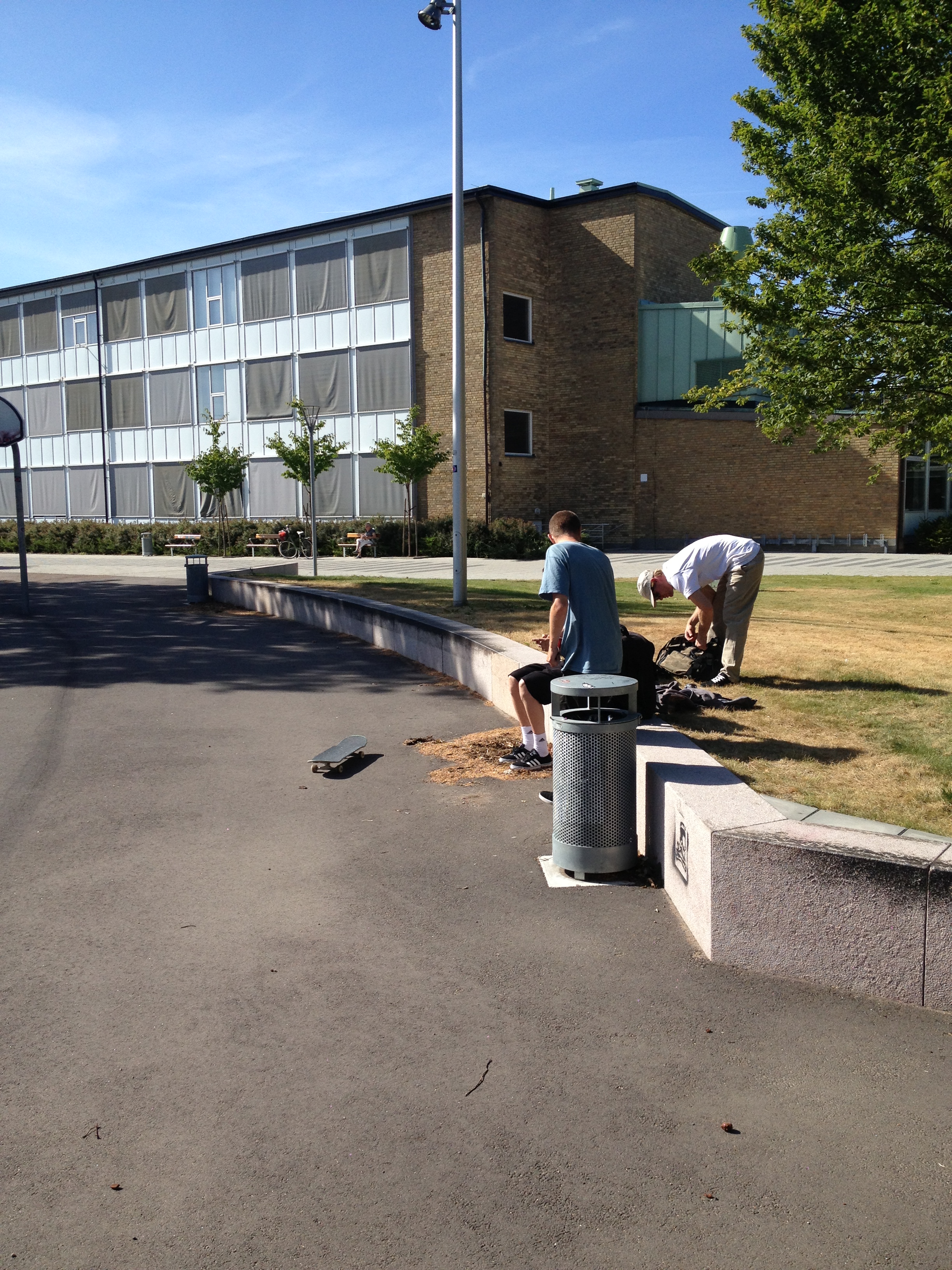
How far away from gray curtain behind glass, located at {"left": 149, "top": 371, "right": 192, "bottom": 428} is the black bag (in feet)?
123

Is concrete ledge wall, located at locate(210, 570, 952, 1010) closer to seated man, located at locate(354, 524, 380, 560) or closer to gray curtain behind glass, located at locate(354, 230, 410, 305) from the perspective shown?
seated man, located at locate(354, 524, 380, 560)

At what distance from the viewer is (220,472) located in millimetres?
35562

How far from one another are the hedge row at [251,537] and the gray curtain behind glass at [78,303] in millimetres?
8523

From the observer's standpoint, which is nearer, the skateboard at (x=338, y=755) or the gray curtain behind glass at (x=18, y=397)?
the skateboard at (x=338, y=755)

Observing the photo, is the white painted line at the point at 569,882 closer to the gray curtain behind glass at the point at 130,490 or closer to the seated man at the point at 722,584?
the seated man at the point at 722,584

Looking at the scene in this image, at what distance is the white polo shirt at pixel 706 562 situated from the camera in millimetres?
8727

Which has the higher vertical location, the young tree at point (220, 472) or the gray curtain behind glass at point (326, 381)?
the gray curtain behind glass at point (326, 381)

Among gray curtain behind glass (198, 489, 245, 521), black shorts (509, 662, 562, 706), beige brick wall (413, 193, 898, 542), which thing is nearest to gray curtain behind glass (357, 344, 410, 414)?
beige brick wall (413, 193, 898, 542)

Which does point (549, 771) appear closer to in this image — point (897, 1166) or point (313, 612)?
point (897, 1166)

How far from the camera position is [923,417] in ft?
47.3

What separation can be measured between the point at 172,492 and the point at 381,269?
12703 millimetres

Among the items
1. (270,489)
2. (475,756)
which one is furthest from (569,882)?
(270,489)

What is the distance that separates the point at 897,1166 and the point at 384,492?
34417 mm

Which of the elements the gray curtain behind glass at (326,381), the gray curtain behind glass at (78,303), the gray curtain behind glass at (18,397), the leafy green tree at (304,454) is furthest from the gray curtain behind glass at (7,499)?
the leafy green tree at (304,454)
